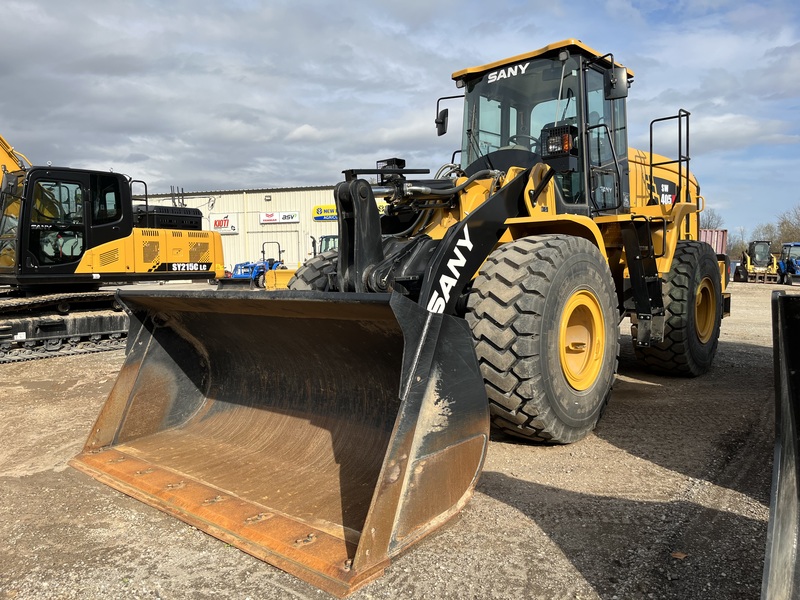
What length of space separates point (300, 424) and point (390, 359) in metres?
0.77

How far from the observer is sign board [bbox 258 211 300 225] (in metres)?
35.0

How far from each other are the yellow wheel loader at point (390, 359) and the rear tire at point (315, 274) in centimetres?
2

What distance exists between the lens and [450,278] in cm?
364

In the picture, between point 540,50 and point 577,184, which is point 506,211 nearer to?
point 577,184

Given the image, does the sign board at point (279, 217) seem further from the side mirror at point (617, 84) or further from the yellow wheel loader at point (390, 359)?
the side mirror at point (617, 84)

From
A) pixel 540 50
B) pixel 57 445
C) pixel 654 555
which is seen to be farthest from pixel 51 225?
pixel 654 555

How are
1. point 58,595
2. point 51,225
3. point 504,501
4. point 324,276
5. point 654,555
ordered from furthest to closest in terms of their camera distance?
point 51,225 < point 324,276 < point 504,501 < point 654,555 < point 58,595

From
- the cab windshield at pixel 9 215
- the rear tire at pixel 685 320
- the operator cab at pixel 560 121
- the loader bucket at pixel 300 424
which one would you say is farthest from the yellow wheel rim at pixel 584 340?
the cab windshield at pixel 9 215

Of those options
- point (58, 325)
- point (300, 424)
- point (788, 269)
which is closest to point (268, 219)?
point (788, 269)

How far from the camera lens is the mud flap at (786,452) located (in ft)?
6.16

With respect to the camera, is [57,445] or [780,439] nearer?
[780,439]

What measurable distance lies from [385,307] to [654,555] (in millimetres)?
1535

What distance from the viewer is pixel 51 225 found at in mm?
8656

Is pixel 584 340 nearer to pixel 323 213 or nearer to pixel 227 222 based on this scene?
pixel 323 213
